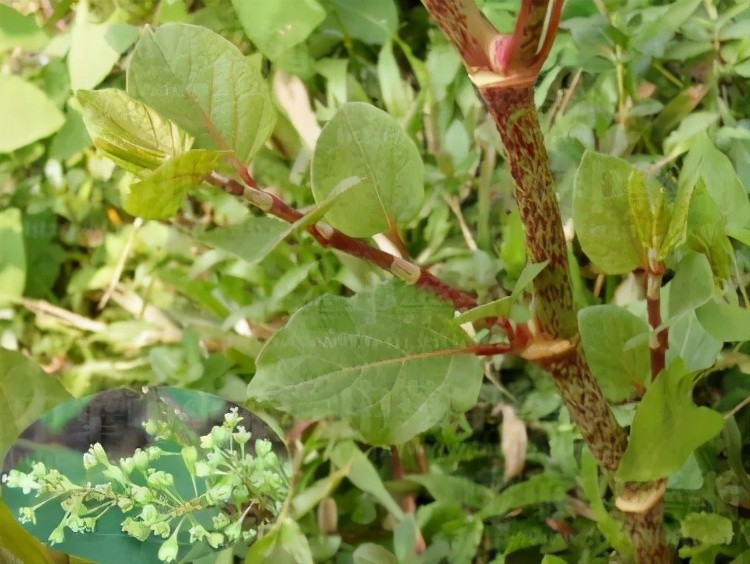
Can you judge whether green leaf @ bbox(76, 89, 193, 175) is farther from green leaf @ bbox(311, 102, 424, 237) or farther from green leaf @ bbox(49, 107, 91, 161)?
green leaf @ bbox(49, 107, 91, 161)

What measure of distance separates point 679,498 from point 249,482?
7.6 inches

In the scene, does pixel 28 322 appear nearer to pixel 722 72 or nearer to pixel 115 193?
pixel 115 193

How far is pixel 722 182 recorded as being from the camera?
0.27 meters

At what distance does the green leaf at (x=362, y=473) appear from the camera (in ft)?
1.21

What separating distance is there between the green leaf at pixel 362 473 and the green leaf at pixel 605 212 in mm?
193

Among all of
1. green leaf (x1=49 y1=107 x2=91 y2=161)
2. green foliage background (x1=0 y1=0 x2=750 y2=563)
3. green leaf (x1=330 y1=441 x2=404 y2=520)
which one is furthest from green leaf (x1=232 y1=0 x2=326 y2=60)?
green leaf (x1=330 y1=441 x2=404 y2=520)

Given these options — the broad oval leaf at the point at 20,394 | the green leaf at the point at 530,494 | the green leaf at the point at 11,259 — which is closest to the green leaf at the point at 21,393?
the broad oval leaf at the point at 20,394

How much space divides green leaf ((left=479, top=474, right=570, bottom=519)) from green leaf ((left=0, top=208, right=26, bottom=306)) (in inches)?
12.1

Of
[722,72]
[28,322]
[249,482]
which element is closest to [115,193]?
[28,322]

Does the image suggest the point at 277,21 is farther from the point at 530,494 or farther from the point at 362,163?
the point at 530,494

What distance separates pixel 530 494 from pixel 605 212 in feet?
0.61

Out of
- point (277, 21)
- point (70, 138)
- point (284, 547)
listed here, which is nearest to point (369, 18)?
point (277, 21)

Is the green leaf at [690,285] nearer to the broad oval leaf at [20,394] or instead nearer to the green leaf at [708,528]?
the green leaf at [708,528]

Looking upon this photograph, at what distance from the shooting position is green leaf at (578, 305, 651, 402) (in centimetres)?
25
